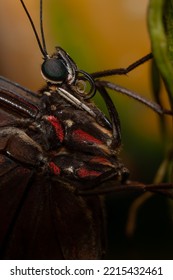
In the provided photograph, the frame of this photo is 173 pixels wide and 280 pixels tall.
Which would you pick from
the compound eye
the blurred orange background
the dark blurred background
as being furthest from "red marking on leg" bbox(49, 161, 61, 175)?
the blurred orange background

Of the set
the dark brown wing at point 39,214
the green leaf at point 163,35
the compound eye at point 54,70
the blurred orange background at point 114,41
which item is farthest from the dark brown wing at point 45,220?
the green leaf at point 163,35

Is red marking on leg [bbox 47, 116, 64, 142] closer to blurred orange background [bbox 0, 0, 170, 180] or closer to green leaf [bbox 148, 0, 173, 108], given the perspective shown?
blurred orange background [bbox 0, 0, 170, 180]

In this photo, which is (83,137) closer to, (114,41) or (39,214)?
(39,214)

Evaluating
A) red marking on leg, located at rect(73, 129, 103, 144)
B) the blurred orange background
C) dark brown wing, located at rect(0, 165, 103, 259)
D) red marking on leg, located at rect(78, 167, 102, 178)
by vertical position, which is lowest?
dark brown wing, located at rect(0, 165, 103, 259)

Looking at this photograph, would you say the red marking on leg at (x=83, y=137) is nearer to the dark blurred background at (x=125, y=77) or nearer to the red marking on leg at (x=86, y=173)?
the red marking on leg at (x=86, y=173)
